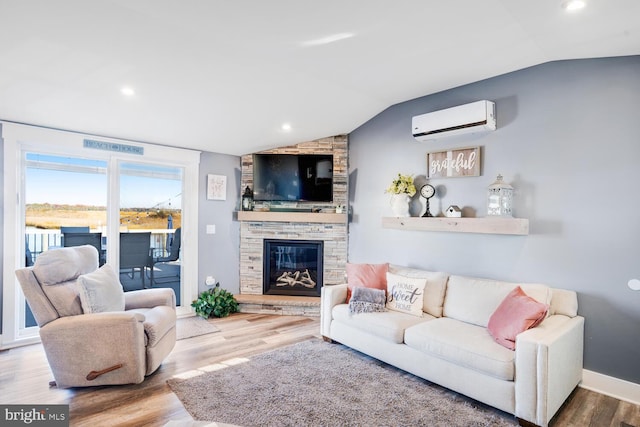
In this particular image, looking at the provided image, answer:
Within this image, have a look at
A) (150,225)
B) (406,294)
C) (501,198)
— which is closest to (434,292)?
(406,294)

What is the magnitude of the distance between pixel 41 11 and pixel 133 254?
289 cm

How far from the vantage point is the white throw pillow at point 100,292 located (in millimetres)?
2643

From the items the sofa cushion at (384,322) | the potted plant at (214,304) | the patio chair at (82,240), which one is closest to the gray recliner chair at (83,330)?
the patio chair at (82,240)

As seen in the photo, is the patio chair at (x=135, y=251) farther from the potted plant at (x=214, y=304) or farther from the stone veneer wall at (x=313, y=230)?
the stone veneer wall at (x=313, y=230)

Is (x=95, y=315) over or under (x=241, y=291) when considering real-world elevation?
over

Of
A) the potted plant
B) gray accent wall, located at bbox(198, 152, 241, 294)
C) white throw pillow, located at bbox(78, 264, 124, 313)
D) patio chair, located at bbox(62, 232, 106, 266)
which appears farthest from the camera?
gray accent wall, located at bbox(198, 152, 241, 294)

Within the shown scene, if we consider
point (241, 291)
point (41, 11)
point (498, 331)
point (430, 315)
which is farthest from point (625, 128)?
point (241, 291)

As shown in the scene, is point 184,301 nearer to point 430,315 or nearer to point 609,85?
point 430,315

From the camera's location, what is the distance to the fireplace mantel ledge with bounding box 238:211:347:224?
453 cm

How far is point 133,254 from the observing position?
420 cm

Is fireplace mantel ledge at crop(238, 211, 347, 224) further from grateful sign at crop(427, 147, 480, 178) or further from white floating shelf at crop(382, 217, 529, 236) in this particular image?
grateful sign at crop(427, 147, 480, 178)

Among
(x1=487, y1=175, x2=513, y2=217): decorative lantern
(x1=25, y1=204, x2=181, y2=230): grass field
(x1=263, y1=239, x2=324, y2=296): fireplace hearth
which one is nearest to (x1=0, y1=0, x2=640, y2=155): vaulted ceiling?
(x1=25, y1=204, x2=181, y2=230): grass field

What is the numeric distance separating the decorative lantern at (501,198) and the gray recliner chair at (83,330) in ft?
10.1

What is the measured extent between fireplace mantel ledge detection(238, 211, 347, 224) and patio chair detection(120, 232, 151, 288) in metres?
1.24
